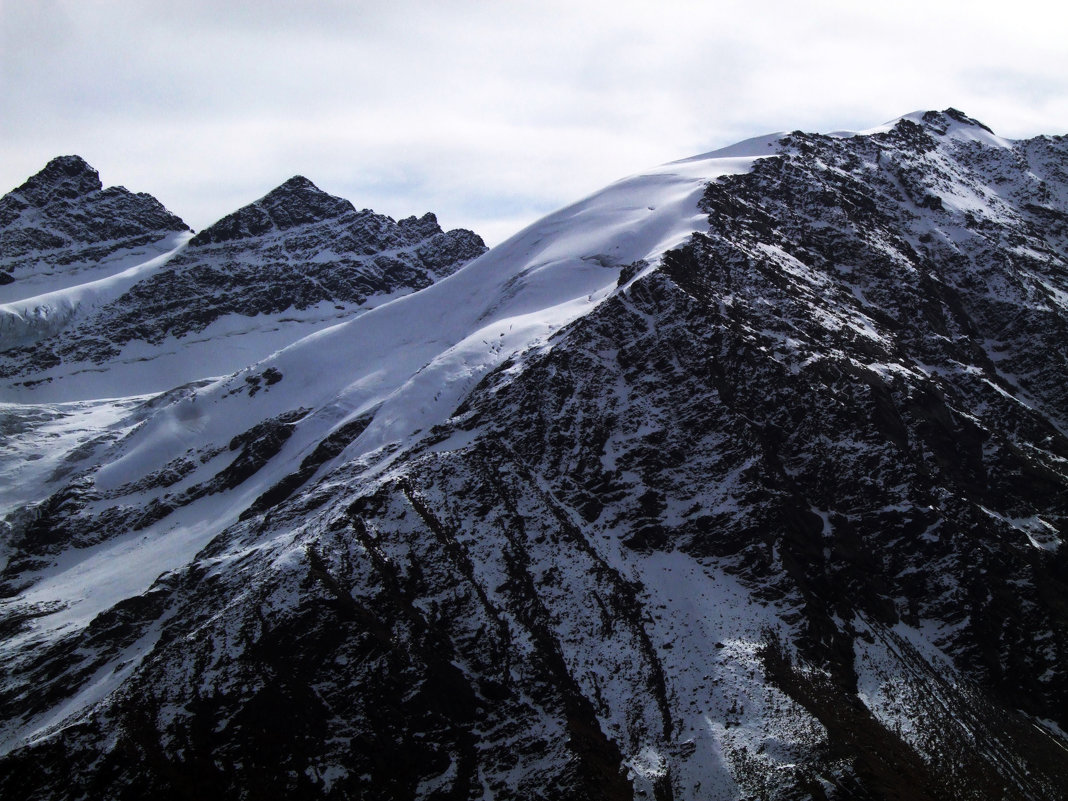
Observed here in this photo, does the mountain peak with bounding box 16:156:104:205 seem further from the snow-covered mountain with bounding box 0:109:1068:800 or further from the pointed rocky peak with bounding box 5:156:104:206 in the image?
the snow-covered mountain with bounding box 0:109:1068:800

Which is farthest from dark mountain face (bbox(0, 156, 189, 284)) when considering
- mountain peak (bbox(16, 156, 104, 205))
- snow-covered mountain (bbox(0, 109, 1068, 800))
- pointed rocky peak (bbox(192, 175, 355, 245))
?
snow-covered mountain (bbox(0, 109, 1068, 800))

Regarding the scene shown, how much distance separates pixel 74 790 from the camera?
44.8 m

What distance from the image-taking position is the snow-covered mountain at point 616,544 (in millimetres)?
47594

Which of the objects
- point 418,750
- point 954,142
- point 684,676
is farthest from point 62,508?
point 954,142

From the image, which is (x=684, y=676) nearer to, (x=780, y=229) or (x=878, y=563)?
(x=878, y=563)

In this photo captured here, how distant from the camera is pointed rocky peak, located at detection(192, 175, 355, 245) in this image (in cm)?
16988

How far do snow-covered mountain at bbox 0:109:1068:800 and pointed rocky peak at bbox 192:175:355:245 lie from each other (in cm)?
7782

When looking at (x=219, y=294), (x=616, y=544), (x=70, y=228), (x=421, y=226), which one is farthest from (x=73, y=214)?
(x=616, y=544)

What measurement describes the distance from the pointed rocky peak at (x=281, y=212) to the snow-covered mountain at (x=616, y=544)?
77.8 m

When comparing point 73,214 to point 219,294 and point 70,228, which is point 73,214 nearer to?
point 70,228

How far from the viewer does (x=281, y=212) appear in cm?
17912

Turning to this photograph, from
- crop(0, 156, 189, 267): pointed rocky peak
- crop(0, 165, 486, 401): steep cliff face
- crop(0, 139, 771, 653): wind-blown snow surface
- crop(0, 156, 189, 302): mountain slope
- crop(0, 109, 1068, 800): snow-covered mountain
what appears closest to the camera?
crop(0, 109, 1068, 800): snow-covered mountain

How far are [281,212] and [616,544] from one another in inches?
5708

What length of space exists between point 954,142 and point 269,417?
11456cm
